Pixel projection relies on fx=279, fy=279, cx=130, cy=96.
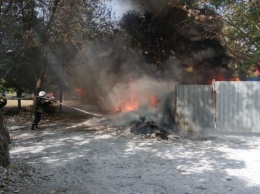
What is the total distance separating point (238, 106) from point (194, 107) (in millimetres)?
1775

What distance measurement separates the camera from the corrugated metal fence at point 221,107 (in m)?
10.8

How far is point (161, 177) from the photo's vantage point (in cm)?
630

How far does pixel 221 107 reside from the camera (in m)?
11.2

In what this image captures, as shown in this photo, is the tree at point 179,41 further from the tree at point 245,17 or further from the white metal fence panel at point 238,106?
the white metal fence panel at point 238,106

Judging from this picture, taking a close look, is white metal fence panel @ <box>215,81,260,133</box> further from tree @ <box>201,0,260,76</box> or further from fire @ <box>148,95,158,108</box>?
fire @ <box>148,95,158,108</box>

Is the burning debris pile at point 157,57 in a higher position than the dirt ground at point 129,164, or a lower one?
higher

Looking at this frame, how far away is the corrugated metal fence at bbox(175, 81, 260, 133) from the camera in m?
10.8

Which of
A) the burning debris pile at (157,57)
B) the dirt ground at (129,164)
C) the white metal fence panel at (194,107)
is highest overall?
the burning debris pile at (157,57)

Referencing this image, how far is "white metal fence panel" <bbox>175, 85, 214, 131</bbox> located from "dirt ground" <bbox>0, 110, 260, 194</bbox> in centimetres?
84

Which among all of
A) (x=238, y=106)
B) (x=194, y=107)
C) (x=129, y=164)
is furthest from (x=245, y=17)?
(x=129, y=164)

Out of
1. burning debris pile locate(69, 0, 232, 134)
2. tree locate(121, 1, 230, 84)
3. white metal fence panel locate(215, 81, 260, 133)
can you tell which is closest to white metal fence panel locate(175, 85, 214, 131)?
white metal fence panel locate(215, 81, 260, 133)

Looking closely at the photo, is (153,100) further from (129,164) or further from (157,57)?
(129,164)

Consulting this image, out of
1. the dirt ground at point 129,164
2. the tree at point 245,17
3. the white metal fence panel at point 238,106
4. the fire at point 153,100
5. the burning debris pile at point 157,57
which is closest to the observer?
the dirt ground at point 129,164

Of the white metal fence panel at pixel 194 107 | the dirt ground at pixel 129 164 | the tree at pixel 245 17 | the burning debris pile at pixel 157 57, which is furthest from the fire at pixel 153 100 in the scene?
the tree at pixel 245 17
